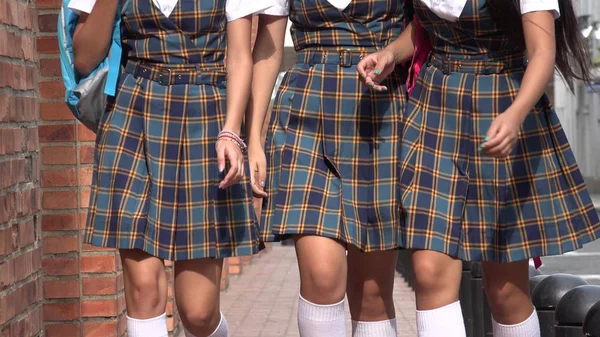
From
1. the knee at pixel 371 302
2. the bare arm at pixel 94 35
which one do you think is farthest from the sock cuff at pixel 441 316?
the bare arm at pixel 94 35

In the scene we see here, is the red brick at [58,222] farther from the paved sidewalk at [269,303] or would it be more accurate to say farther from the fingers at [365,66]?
the paved sidewalk at [269,303]

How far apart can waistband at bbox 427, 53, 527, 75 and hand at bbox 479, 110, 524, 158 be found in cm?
43

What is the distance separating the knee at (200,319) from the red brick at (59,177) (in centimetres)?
154

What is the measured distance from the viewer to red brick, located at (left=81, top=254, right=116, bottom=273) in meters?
5.86

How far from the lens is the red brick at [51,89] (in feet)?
18.8

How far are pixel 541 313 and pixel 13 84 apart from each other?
93.2 inches

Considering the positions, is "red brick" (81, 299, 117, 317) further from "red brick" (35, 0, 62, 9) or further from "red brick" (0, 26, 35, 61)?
"red brick" (35, 0, 62, 9)

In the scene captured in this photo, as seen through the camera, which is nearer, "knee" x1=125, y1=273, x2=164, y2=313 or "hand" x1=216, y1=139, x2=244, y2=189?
"hand" x1=216, y1=139, x2=244, y2=189

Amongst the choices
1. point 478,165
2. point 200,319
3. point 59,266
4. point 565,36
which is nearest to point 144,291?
point 200,319

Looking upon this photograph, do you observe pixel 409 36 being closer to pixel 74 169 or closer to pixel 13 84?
pixel 13 84

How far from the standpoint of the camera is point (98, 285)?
19.3 ft

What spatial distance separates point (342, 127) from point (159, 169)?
25.5 inches

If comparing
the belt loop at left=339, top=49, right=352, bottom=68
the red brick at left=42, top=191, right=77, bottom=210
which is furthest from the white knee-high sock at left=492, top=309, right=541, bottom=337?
the red brick at left=42, top=191, right=77, bottom=210

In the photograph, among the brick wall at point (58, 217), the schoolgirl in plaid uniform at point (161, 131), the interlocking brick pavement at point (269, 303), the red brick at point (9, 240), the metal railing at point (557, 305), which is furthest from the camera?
the interlocking brick pavement at point (269, 303)
